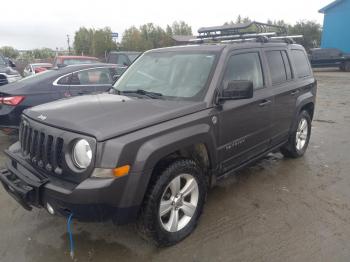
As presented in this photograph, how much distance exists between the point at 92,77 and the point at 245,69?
379 centimetres

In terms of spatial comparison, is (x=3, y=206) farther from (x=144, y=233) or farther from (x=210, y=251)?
(x=210, y=251)

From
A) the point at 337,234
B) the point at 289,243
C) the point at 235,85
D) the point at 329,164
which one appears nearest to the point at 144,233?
the point at 289,243

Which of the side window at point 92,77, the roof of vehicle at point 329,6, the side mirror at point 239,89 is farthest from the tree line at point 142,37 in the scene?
the side mirror at point 239,89

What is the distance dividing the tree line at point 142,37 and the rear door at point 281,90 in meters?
32.7

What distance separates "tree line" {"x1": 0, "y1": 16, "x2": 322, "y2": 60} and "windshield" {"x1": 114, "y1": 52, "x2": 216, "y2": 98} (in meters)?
33.2

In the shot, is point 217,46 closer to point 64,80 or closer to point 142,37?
point 64,80

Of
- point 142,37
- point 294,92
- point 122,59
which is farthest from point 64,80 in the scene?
point 142,37

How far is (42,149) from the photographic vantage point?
2799 mm

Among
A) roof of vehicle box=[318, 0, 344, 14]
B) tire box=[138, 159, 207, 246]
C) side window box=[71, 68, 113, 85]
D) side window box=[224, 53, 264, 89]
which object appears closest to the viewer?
tire box=[138, 159, 207, 246]

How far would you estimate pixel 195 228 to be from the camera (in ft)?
10.8

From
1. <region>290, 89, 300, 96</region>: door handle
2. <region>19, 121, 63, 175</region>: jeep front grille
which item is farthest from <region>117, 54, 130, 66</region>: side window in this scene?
<region>19, 121, 63, 175</region>: jeep front grille

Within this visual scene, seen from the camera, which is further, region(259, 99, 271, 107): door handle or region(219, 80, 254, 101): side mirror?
region(259, 99, 271, 107): door handle

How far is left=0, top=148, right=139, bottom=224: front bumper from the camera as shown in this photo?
96.3 inches

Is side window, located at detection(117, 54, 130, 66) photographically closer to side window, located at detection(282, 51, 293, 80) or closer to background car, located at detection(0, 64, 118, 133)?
background car, located at detection(0, 64, 118, 133)
